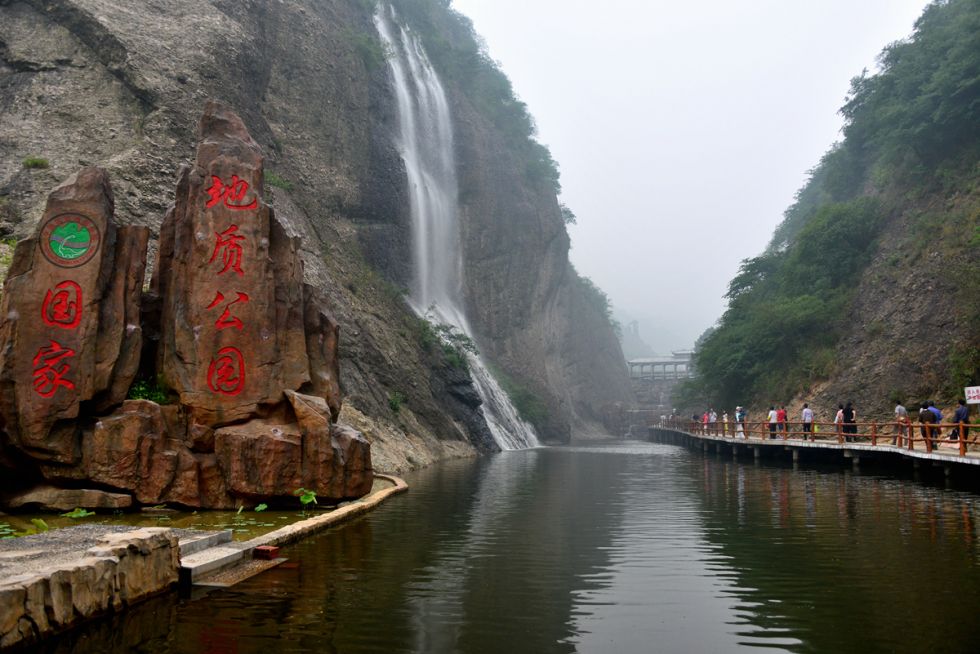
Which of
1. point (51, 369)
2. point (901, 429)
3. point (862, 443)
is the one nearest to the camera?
point (51, 369)

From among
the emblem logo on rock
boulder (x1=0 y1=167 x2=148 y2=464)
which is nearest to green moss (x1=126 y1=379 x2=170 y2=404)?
boulder (x1=0 y1=167 x2=148 y2=464)

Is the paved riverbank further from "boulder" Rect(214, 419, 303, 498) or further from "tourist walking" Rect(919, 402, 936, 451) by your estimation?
"tourist walking" Rect(919, 402, 936, 451)

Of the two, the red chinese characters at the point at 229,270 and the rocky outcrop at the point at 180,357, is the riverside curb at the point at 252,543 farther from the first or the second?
the red chinese characters at the point at 229,270

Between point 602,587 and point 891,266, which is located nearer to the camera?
point 602,587

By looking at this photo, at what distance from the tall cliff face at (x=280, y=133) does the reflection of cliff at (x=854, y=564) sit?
1319cm

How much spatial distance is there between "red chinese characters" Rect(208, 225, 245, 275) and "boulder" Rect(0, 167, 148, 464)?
1.25 meters

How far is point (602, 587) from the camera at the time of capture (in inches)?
326

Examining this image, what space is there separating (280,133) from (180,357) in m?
28.0

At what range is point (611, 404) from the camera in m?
94.7

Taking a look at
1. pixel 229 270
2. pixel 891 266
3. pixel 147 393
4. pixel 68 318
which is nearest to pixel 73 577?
pixel 68 318

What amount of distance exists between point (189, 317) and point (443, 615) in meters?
8.87

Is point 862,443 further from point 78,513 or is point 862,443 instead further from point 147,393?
point 78,513

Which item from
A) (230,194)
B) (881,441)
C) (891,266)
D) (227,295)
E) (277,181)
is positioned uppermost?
(277,181)

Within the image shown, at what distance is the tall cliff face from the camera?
26.4m
